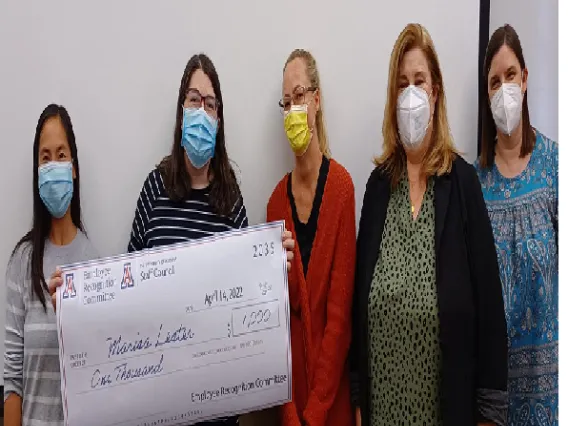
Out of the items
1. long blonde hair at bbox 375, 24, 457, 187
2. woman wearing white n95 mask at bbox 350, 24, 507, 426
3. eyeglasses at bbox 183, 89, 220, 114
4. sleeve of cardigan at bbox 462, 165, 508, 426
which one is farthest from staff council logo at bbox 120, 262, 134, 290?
sleeve of cardigan at bbox 462, 165, 508, 426

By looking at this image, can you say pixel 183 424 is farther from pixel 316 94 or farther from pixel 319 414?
pixel 316 94

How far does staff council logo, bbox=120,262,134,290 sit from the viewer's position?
1.44 meters

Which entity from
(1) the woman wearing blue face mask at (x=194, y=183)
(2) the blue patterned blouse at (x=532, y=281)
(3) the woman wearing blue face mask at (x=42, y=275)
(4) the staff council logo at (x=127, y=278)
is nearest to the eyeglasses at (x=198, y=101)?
(1) the woman wearing blue face mask at (x=194, y=183)

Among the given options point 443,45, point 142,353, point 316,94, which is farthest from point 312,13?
point 142,353

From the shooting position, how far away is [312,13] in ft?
6.16

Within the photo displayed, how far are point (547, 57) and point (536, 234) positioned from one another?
0.64 metres

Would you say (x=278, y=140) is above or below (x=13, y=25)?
below

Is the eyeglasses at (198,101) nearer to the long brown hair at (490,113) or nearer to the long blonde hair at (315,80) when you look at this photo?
the long blonde hair at (315,80)

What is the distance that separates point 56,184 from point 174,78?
53 cm

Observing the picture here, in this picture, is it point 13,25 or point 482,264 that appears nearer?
point 482,264

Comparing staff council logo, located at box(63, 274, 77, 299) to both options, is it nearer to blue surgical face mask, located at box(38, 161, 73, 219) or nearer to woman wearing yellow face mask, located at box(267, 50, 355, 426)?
blue surgical face mask, located at box(38, 161, 73, 219)

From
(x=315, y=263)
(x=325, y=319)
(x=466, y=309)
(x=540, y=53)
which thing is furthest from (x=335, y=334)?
(x=540, y=53)

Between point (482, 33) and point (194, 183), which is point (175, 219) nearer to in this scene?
point (194, 183)

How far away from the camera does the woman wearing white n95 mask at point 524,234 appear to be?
5.28 feet
